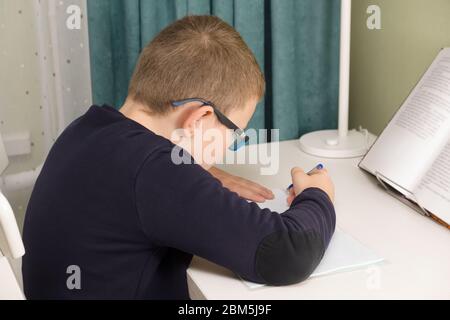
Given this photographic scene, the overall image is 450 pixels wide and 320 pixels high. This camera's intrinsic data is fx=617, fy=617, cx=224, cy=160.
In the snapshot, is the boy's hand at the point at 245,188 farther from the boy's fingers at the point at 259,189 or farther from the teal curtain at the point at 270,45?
the teal curtain at the point at 270,45

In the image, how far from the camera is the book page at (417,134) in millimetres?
1034

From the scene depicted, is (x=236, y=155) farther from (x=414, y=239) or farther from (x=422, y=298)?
(x=422, y=298)

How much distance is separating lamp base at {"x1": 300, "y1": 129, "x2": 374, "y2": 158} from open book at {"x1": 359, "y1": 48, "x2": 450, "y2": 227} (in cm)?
12

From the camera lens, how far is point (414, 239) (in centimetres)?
93

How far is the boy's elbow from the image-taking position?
2.61 feet

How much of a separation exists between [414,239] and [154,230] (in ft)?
1.33

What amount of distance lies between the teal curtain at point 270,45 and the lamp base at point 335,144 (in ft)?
0.26

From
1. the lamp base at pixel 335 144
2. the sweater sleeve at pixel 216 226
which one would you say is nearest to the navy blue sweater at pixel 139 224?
the sweater sleeve at pixel 216 226

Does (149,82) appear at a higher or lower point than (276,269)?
higher

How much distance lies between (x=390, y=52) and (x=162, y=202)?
771mm

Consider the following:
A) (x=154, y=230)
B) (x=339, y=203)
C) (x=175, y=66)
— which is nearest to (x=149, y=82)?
(x=175, y=66)

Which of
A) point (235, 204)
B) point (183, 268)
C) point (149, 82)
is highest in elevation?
point (149, 82)

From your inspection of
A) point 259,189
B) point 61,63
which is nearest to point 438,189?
point 259,189

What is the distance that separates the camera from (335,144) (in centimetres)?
132
